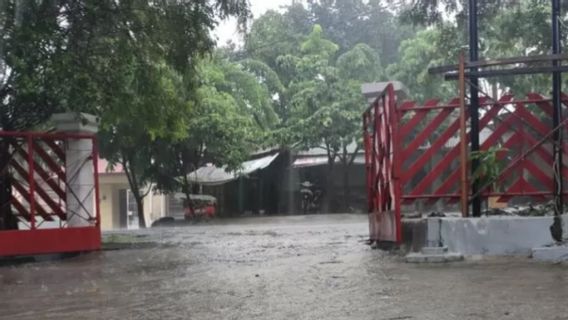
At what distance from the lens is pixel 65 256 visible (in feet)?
35.4

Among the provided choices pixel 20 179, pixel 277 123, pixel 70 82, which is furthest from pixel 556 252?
pixel 277 123

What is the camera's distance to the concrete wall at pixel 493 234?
7.55 m

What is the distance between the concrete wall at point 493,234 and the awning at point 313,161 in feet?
71.6

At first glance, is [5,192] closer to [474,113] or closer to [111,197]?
[474,113]

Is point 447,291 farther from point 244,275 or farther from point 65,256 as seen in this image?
point 65,256

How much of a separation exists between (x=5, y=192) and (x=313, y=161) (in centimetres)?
1983

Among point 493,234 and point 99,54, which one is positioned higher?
point 99,54

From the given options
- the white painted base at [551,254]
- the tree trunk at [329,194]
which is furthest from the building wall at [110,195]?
the white painted base at [551,254]

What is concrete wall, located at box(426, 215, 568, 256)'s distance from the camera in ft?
24.8

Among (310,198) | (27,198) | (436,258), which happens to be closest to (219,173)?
(310,198)

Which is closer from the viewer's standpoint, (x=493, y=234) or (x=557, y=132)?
(x=493, y=234)

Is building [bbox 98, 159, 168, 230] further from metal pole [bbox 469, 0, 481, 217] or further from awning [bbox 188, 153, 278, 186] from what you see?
metal pole [bbox 469, 0, 481, 217]

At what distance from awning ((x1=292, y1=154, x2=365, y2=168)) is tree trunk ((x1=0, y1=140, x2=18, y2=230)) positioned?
19292mm

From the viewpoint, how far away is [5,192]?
12.2 meters
